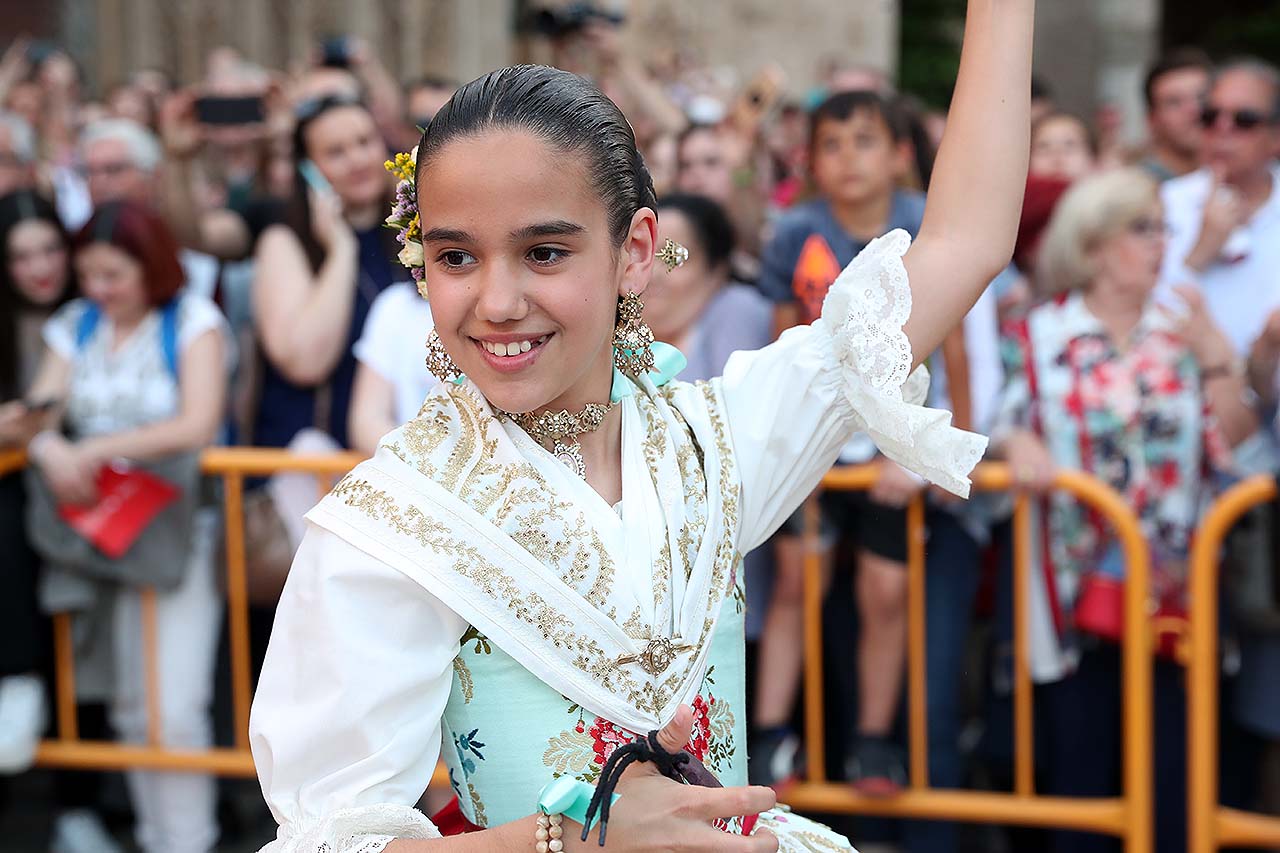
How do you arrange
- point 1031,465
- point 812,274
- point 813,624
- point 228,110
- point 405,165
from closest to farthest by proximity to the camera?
1. point 405,165
2. point 1031,465
3. point 813,624
4. point 812,274
5. point 228,110

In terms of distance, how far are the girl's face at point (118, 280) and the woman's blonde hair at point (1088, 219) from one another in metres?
2.68

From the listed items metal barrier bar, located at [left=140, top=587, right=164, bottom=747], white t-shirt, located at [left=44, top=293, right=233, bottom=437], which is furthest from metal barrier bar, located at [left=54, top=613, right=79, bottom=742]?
white t-shirt, located at [left=44, top=293, right=233, bottom=437]

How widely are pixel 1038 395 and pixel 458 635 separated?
286 cm

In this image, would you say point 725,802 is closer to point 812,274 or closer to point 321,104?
point 812,274

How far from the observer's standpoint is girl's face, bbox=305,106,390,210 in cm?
489

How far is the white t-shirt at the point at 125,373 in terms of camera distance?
456 centimetres

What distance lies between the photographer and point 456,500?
1.81 metres

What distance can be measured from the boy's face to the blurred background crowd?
0.04ft

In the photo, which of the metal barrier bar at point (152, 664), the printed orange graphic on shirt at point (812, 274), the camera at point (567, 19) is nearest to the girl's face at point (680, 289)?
the printed orange graphic on shirt at point (812, 274)

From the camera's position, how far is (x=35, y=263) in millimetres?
4879

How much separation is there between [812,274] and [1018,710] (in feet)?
4.36

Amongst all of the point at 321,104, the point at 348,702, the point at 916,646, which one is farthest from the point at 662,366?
the point at 321,104

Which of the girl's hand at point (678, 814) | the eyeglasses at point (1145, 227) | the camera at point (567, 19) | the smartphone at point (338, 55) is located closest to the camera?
the girl's hand at point (678, 814)

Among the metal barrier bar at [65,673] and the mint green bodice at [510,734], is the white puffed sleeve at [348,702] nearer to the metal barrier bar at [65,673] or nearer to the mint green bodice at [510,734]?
the mint green bodice at [510,734]
